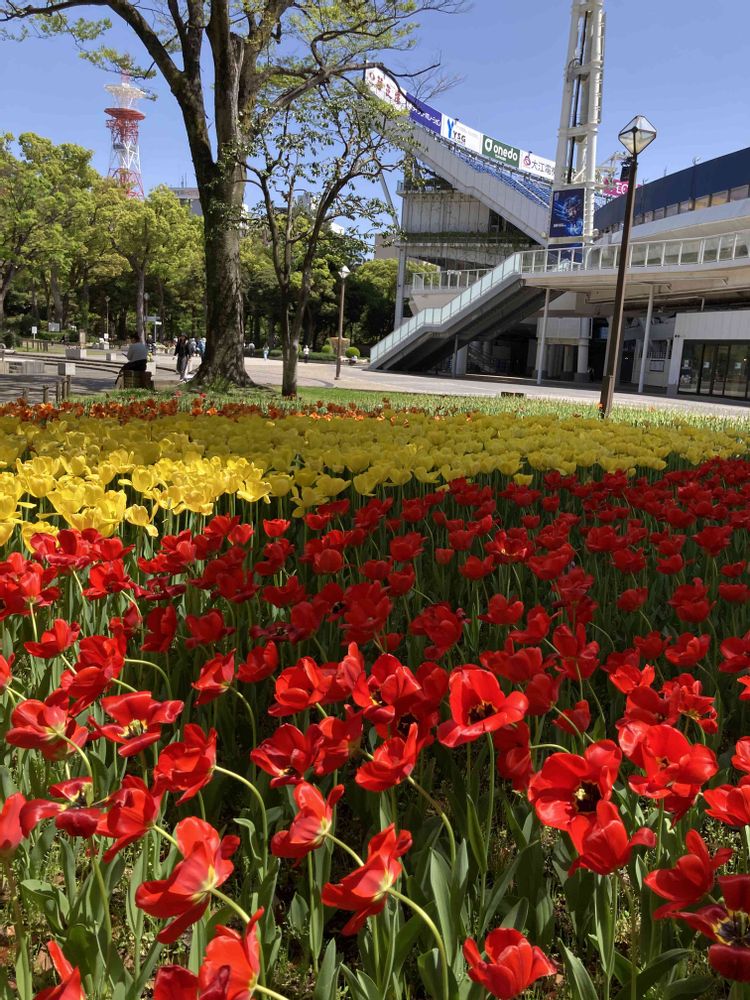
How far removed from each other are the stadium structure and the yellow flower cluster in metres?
11.0

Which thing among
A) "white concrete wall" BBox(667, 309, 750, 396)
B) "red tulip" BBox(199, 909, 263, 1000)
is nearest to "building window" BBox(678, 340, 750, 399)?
"white concrete wall" BBox(667, 309, 750, 396)

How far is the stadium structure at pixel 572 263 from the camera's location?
1206 inches

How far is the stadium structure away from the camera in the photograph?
1206 inches

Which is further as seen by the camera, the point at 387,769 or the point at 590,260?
the point at 590,260

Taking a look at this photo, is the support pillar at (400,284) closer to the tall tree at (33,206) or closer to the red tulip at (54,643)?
the tall tree at (33,206)

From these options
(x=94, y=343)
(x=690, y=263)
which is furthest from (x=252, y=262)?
(x=690, y=263)

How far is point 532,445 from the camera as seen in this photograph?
19.0 feet

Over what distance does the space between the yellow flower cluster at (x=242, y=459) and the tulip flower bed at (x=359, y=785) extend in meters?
0.04

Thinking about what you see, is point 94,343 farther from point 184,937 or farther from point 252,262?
point 184,937

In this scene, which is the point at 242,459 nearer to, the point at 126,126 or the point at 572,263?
the point at 572,263

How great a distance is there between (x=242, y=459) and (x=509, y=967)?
10.4ft

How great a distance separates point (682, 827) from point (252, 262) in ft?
211

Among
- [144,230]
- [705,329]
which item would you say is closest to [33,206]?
[144,230]

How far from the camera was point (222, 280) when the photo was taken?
16.7 meters
